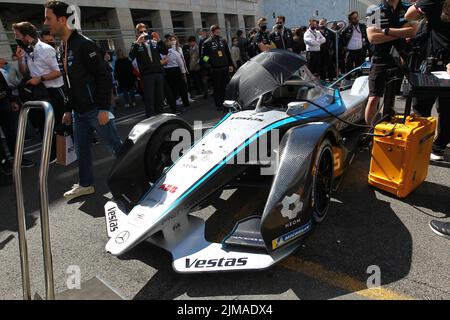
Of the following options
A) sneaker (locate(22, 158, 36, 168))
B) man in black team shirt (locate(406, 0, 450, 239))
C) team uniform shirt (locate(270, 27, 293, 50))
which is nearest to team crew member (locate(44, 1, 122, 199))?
sneaker (locate(22, 158, 36, 168))

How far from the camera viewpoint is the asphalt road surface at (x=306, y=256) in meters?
2.15

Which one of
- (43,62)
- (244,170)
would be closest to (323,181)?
(244,170)

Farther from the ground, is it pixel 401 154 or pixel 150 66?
pixel 150 66

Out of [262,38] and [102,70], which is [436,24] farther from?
[262,38]

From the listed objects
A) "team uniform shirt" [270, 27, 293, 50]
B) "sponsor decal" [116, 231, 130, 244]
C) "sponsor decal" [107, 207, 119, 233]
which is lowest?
"sponsor decal" [107, 207, 119, 233]

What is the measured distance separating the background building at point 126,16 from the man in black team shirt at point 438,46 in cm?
1028

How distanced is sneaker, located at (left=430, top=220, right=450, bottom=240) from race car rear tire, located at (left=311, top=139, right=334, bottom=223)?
2.60 feet

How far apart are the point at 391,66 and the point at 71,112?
3649mm

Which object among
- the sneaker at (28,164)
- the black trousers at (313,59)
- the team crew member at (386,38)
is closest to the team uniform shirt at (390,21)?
the team crew member at (386,38)

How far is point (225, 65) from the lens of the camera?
7.95 m

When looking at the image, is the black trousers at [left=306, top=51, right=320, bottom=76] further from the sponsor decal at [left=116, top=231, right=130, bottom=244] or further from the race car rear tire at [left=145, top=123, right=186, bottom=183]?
the sponsor decal at [left=116, top=231, right=130, bottom=244]

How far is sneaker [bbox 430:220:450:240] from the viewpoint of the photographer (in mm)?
2531

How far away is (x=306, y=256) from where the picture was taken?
96.9 inches

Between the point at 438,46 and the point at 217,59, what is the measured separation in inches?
192
